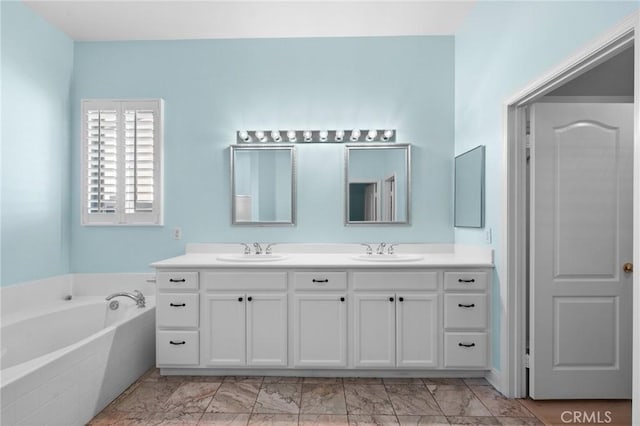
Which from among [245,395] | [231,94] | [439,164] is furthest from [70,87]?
[439,164]

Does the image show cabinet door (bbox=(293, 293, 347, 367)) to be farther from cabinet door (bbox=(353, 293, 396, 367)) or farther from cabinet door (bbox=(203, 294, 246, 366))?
cabinet door (bbox=(203, 294, 246, 366))

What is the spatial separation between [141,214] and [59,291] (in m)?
0.92

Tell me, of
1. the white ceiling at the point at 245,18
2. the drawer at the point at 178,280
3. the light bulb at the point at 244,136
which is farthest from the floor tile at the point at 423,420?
the white ceiling at the point at 245,18

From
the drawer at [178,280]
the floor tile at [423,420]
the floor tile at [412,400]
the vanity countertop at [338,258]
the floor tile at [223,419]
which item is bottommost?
the floor tile at [223,419]

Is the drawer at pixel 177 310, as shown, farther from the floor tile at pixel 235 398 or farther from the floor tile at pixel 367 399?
the floor tile at pixel 367 399

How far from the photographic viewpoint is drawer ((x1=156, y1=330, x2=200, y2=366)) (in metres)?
2.73

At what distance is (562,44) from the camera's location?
191cm

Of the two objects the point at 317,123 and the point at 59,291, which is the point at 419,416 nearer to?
the point at 317,123

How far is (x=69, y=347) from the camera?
2.12m

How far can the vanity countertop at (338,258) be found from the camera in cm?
272

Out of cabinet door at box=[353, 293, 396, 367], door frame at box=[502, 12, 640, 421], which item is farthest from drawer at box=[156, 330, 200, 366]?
door frame at box=[502, 12, 640, 421]

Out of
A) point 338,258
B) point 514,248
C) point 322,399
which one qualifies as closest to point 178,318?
point 322,399

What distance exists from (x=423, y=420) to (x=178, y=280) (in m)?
1.85

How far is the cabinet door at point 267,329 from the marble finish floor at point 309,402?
180 mm
